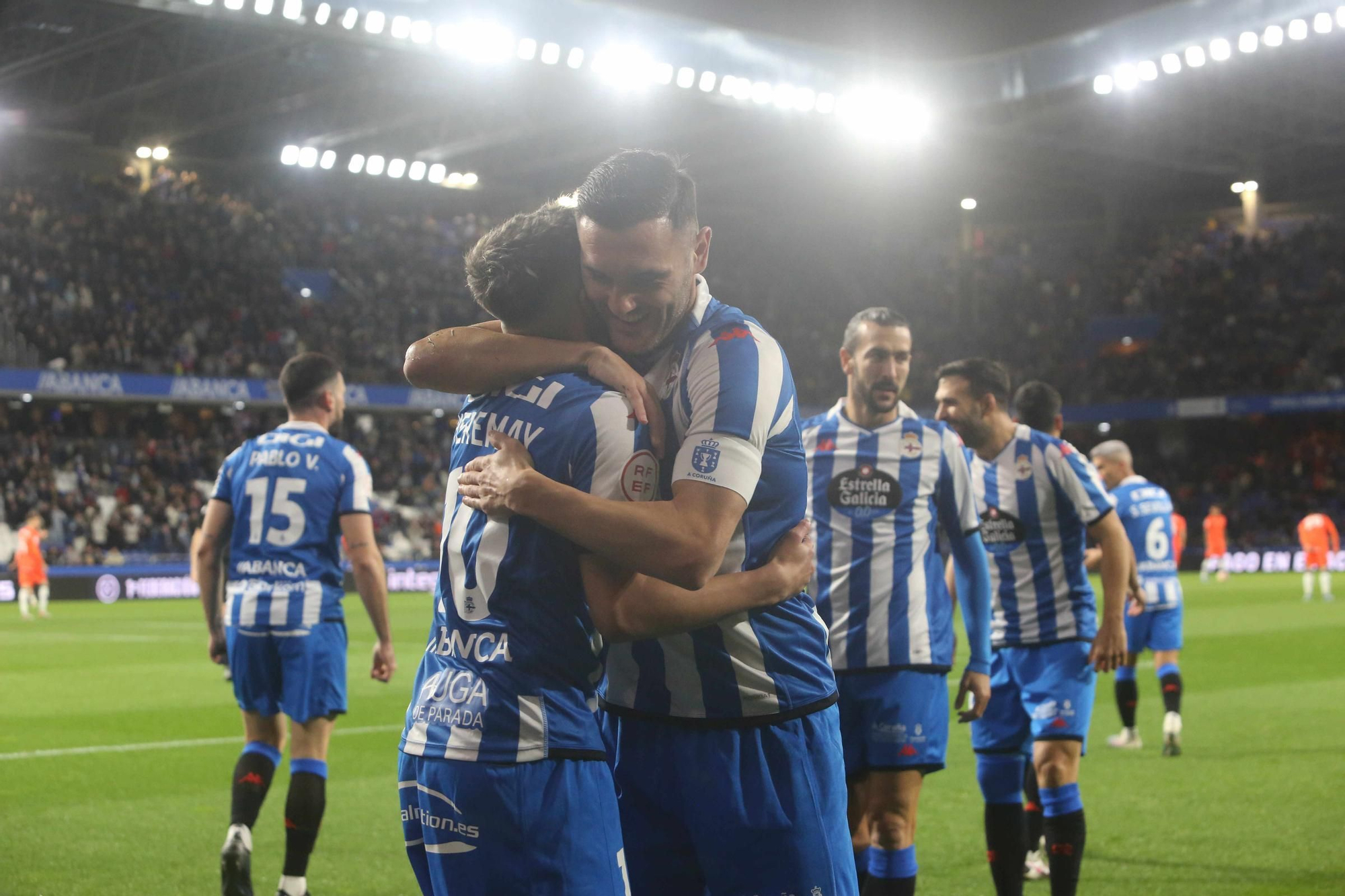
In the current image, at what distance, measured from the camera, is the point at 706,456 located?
7.52ft

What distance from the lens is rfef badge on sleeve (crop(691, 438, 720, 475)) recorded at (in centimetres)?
228

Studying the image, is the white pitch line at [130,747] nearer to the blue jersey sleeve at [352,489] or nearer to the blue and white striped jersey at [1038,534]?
the blue jersey sleeve at [352,489]

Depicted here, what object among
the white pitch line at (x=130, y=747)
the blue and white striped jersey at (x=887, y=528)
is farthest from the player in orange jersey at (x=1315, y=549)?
the blue and white striped jersey at (x=887, y=528)

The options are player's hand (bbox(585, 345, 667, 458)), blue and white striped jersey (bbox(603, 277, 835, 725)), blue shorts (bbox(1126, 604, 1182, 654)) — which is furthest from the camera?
blue shorts (bbox(1126, 604, 1182, 654))

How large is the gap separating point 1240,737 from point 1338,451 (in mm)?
31689

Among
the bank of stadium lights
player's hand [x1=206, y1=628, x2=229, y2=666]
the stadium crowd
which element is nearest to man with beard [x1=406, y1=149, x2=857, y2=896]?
player's hand [x1=206, y1=628, x2=229, y2=666]

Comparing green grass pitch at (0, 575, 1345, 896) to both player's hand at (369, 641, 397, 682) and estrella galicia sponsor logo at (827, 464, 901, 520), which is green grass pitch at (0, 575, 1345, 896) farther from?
estrella galicia sponsor logo at (827, 464, 901, 520)

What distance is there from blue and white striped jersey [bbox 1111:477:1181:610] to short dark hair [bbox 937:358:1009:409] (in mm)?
4310

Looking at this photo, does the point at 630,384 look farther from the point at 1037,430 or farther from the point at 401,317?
the point at 401,317

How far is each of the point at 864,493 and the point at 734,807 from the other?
244 centimetres

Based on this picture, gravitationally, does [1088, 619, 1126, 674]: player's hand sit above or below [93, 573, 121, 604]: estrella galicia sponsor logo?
above

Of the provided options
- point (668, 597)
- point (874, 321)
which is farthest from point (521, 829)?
point (874, 321)

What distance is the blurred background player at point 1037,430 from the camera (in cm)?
593

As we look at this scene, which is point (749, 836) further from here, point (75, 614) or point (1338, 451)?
point (1338, 451)
